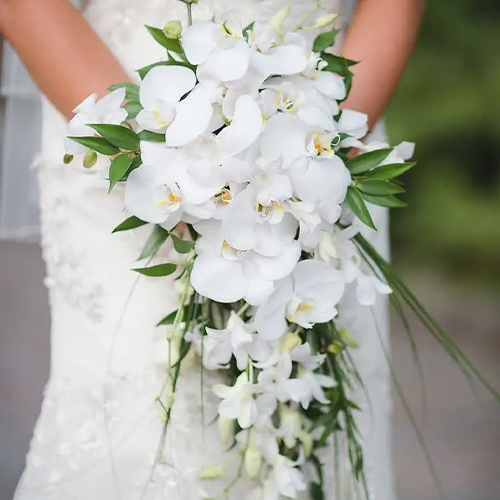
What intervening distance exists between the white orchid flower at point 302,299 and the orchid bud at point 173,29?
0.31 metres

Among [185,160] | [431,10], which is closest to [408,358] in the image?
[431,10]

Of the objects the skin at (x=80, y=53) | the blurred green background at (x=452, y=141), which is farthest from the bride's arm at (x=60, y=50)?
the blurred green background at (x=452, y=141)

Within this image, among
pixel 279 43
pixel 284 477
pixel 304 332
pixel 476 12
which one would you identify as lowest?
pixel 284 477

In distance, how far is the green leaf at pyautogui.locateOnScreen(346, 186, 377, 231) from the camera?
111cm

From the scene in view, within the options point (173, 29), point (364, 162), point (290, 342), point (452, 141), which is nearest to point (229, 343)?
point (290, 342)

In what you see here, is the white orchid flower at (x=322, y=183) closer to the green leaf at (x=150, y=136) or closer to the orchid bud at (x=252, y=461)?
the green leaf at (x=150, y=136)

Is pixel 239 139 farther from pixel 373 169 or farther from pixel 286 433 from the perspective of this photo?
pixel 286 433

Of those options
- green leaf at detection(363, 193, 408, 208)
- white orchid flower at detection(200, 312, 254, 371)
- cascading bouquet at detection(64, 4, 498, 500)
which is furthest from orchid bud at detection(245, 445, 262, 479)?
green leaf at detection(363, 193, 408, 208)

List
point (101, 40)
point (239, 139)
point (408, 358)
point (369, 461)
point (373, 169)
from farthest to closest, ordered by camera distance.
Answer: point (408, 358)
point (369, 461)
point (101, 40)
point (373, 169)
point (239, 139)

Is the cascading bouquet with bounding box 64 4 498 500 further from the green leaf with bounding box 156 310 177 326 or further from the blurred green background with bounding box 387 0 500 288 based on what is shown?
the blurred green background with bounding box 387 0 500 288

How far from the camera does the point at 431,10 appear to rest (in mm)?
4766

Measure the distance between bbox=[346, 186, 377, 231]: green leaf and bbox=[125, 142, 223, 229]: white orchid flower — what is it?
0.18 meters

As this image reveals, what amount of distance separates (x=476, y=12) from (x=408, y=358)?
2.06 metres

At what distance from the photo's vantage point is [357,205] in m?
1.13
